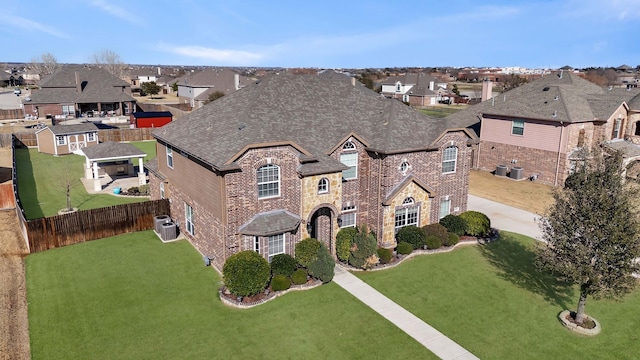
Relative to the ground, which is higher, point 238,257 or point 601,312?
point 238,257

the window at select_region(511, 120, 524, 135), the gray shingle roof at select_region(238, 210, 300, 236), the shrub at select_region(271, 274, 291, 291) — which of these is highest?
the window at select_region(511, 120, 524, 135)

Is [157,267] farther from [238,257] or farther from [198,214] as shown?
[238,257]

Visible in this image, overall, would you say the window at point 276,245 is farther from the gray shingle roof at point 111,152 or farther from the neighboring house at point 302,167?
the gray shingle roof at point 111,152

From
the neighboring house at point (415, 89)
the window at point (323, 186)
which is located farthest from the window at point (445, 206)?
the neighboring house at point (415, 89)

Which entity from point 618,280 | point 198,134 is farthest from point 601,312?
point 198,134

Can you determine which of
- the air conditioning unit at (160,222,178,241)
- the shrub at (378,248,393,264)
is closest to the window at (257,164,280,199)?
the shrub at (378,248,393,264)

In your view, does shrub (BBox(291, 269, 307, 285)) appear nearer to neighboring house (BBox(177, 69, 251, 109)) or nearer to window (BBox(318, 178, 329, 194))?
window (BBox(318, 178, 329, 194))
